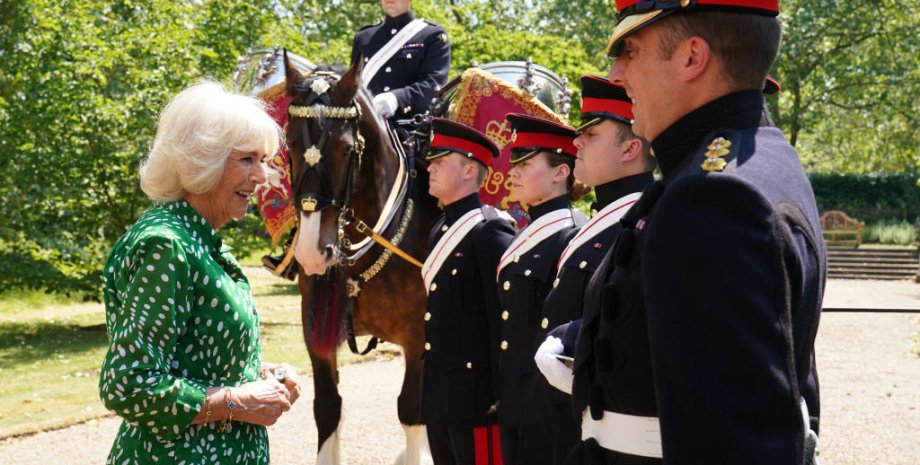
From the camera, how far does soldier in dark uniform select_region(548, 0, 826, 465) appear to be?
1.57 meters

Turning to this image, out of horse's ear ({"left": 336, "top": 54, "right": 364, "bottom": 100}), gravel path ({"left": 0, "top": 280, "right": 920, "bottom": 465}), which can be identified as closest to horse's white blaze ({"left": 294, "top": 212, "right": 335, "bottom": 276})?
horse's ear ({"left": 336, "top": 54, "right": 364, "bottom": 100})

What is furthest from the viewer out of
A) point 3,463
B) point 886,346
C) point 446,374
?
point 886,346

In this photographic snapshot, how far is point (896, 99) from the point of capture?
3080cm

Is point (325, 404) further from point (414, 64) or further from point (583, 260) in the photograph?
point (583, 260)

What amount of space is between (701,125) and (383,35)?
5.23m

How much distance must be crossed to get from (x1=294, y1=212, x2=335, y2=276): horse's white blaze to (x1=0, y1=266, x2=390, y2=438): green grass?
3831 mm

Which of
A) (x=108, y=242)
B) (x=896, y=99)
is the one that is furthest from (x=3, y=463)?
(x=896, y=99)

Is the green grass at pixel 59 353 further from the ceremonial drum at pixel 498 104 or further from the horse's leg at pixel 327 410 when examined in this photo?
the ceremonial drum at pixel 498 104

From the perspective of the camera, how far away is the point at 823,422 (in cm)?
837

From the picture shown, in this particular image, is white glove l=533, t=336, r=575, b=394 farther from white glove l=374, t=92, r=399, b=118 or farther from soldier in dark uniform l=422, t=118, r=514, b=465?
white glove l=374, t=92, r=399, b=118

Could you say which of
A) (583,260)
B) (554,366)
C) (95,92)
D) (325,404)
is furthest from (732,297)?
(95,92)

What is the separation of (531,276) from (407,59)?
2947mm

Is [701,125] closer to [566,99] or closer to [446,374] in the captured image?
[446,374]

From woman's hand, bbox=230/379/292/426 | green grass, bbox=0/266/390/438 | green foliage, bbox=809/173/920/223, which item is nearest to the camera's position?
woman's hand, bbox=230/379/292/426
